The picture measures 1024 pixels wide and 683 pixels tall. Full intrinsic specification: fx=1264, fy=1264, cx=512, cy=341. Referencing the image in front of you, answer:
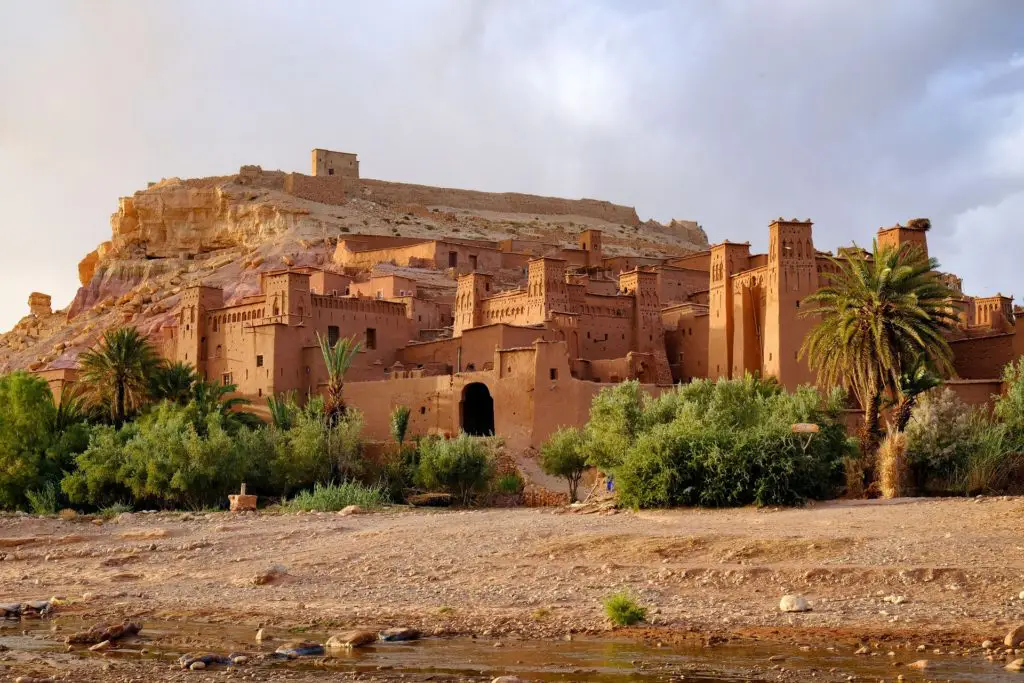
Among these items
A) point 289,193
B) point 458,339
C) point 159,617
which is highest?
point 289,193

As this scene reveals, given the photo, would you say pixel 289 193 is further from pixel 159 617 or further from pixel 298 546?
pixel 159 617

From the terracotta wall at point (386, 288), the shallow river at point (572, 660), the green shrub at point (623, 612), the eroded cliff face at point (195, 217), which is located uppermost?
the eroded cliff face at point (195, 217)

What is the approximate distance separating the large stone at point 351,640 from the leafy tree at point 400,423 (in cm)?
2167

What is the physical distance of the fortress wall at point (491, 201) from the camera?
265 feet

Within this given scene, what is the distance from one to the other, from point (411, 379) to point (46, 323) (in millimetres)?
35648

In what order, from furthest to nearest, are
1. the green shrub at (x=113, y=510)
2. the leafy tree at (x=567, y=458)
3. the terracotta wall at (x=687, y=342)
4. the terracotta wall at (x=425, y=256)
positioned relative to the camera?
the terracotta wall at (x=425, y=256), the terracotta wall at (x=687, y=342), the leafy tree at (x=567, y=458), the green shrub at (x=113, y=510)

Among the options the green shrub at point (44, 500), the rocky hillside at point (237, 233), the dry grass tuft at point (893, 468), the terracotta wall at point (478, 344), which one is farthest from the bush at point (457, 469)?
the rocky hillside at point (237, 233)

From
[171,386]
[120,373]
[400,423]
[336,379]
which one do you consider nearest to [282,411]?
[336,379]

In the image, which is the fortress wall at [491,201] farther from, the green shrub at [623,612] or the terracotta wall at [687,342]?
the green shrub at [623,612]

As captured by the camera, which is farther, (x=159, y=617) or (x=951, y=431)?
(x=951, y=431)

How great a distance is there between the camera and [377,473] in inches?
1388

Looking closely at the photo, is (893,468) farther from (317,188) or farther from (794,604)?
(317,188)

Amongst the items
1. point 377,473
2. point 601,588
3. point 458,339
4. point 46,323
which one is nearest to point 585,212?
point 46,323

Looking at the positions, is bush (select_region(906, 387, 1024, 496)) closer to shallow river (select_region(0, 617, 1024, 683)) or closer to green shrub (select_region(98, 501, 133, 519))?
shallow river (select_region(0, 617, 1024, 683))
